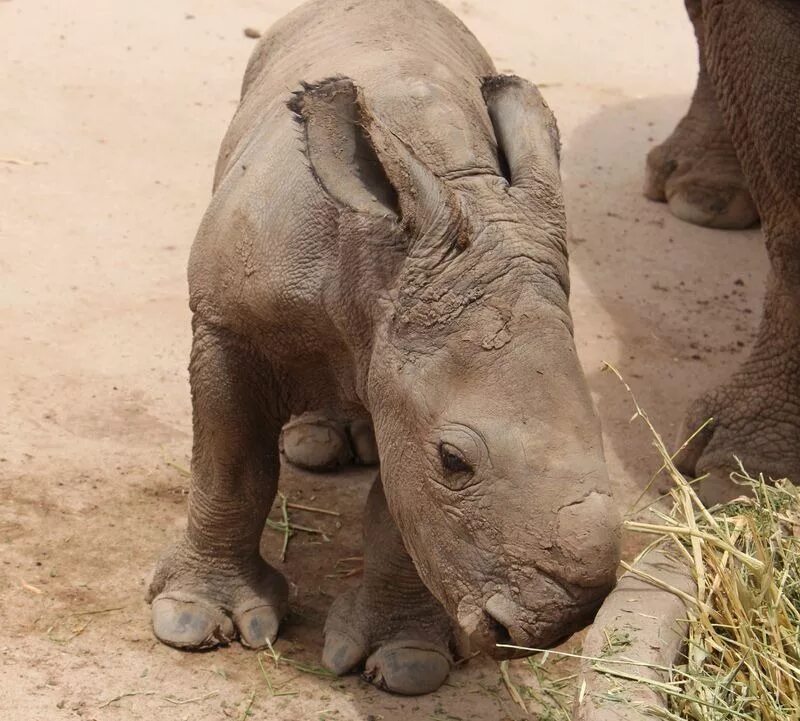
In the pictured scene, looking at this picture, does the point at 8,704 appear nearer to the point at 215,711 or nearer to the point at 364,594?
the point at 215,711

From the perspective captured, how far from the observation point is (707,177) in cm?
954

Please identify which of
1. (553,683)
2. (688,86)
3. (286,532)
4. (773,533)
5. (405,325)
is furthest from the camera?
(688,86)

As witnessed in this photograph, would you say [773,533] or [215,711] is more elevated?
[773,533]

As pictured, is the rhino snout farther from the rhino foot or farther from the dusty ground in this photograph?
the rhino foot

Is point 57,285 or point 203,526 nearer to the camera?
point 203,526

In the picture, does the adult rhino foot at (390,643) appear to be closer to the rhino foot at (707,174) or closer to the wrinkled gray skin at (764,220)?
the wrinkled gray skin at (764,220)

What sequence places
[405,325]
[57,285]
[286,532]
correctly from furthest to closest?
[57,285], [286,532], [405,325]

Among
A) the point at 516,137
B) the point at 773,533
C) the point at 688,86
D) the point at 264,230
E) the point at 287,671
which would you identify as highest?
the point at 516,137

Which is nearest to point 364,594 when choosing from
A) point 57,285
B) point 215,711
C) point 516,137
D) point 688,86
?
point 215,711

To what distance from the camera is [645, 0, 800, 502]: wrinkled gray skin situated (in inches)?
226

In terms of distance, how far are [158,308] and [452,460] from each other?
393cm

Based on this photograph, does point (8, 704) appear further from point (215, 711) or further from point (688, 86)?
point (688, 86)

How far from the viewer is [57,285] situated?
7.58 meters

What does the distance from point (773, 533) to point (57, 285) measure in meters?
Result: 4.38
